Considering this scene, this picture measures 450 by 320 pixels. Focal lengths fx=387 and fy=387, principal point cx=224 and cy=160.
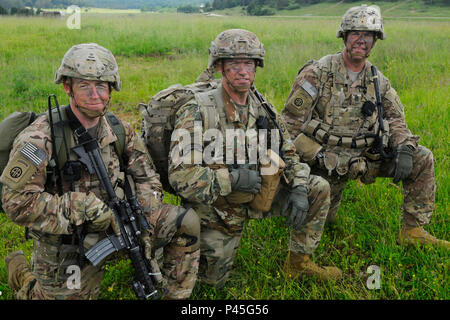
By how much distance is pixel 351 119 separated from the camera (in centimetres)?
438

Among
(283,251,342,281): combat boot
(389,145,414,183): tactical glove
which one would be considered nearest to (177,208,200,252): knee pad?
(283,251,342,281): combat boot

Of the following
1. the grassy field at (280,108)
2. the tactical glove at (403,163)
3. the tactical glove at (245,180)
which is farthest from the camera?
the tactical glove at (403,163)

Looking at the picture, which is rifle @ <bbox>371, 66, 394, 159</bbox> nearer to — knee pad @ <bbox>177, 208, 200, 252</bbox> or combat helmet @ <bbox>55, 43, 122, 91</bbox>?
knee pad @ <bbox>177, 208, 200, 252</bbox>

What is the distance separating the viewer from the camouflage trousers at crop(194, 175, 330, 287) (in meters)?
3.65

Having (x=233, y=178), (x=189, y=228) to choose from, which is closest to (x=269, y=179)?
(x=233, y=178)

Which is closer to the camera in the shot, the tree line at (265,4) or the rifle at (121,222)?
the rifle at (121,222)

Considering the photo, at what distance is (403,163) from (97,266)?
10.3 feet

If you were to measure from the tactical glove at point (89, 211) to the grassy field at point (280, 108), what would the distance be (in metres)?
0.92

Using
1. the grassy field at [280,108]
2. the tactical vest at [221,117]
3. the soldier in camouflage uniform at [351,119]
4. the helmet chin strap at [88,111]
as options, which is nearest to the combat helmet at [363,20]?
the soldier in camouflage uniform at [351,119]

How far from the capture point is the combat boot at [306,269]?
371cm

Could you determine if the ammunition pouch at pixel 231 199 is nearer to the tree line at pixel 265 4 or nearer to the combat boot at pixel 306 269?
the combat boot at pixel 306 269

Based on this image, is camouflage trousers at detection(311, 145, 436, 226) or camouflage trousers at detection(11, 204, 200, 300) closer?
camouflage trousers at detection(11, 204, 200, 300)

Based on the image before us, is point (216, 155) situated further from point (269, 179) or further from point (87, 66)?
point (87, 66)
